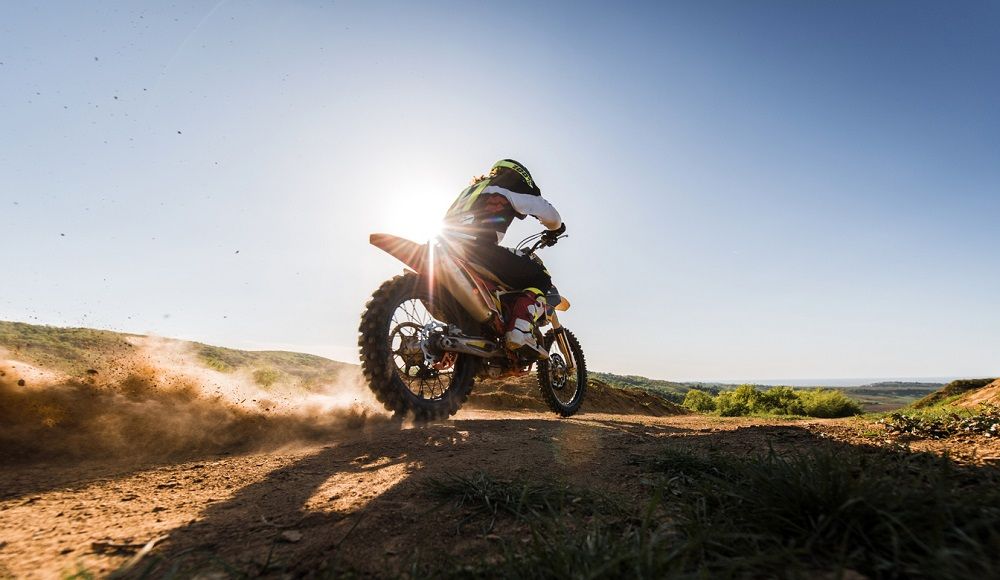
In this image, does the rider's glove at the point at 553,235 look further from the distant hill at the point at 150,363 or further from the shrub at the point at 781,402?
the shrub at the point at 781,402

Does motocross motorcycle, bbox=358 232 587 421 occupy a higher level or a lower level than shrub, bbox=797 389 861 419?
higher

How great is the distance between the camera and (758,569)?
3.53ft

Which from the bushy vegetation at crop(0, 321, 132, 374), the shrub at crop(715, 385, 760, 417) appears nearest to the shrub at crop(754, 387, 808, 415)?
the shrub at crop(715, 385, 760, 417)

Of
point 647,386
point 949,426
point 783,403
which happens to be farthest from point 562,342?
point 647,386

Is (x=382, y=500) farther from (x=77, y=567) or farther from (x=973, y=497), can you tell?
(x=973, y=497)

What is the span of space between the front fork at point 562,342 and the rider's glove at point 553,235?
3.51ft

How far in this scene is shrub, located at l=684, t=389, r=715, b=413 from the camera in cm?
1430

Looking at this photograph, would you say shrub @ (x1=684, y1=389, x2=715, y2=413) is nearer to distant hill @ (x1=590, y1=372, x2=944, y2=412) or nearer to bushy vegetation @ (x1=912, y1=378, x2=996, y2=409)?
distant hill @ (x1=590, y1=372, x2=944, y2=412)

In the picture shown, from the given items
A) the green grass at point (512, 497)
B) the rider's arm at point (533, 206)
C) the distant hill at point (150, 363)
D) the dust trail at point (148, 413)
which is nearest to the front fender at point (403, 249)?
the rider's arm at point (533, 206)

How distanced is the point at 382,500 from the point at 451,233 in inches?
149

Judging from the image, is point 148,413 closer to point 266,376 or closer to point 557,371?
point 266,376

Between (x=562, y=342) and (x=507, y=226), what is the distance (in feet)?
7.99

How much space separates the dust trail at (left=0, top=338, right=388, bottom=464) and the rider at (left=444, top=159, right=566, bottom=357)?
6.68ft

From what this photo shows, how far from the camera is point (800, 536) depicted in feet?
3.93
